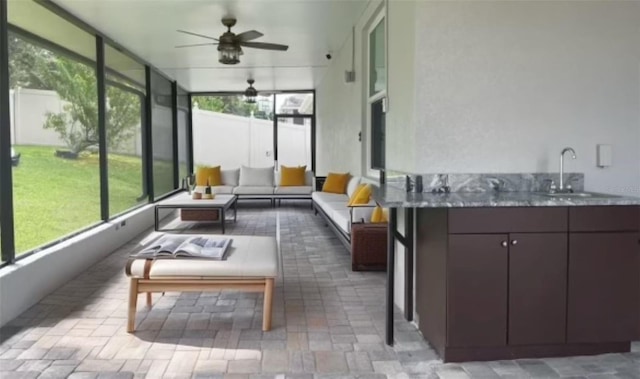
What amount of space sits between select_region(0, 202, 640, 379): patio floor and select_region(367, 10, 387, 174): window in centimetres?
185

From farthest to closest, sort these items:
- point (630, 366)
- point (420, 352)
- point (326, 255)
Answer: point (326, 255), point (420, 352), point (630, 366)

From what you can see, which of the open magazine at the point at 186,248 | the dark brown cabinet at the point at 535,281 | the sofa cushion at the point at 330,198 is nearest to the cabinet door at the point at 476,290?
the dark brown cabinet at the point at 535,281

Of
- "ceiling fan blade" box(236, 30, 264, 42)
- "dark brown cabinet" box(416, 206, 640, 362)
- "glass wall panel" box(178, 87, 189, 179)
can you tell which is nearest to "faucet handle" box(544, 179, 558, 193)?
"dark brown cabinet" box(416, 206, 640, 362)

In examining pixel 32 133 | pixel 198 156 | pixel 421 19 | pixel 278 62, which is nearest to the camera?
pixel 421 19

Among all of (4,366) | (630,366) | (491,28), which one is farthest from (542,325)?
(4,366)

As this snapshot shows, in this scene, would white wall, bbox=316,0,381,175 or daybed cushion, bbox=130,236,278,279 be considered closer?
daybed cushion, bbox=130,236,278,279

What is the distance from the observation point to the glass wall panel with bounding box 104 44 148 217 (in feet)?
20.1

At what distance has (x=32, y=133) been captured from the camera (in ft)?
13.6

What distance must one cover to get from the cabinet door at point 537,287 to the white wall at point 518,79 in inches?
26.7

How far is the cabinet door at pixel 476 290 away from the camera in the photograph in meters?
2.58

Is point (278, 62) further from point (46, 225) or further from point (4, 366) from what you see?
point (4, 366)

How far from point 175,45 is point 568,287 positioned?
6.05 metres

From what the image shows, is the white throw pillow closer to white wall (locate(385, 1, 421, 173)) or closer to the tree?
the tree

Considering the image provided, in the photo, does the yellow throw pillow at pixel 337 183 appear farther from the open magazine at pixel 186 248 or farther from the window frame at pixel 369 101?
the open magazine at pixel 186 248
